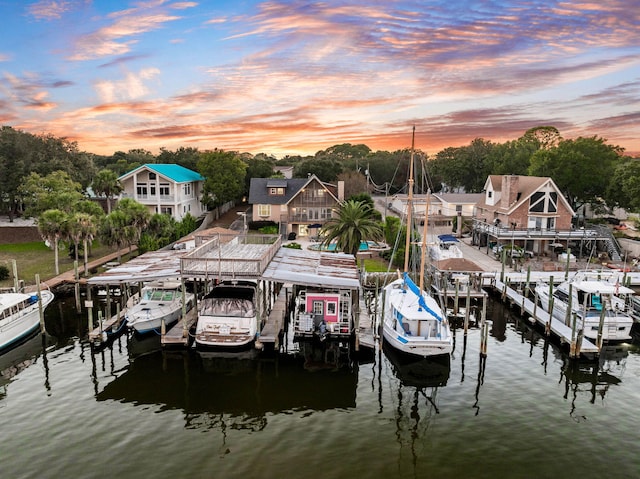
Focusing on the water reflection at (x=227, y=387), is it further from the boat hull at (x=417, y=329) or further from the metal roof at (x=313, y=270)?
the metal roof at (x=313, y=270)

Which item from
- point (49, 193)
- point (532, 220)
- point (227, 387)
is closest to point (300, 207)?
point (532, 220)

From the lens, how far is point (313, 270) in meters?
32.0

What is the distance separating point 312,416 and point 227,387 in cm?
519

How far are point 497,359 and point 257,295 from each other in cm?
1490

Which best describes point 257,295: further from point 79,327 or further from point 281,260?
point 79,327

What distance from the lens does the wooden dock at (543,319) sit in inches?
1136

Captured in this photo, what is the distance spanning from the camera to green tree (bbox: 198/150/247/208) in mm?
79375

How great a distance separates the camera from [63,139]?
2721 inches

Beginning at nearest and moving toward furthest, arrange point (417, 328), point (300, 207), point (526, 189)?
point (417, 328)
point (526, 189)
point (300, 207)

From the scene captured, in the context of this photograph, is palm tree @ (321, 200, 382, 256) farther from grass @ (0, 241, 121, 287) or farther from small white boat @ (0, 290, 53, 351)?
grass @ (0, 241, 121, 287)

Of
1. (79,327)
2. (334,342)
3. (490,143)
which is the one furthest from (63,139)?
(490,143)

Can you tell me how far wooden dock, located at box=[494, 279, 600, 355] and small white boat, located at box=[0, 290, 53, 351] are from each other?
108 ft

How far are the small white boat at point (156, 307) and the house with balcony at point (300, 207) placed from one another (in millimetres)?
34306

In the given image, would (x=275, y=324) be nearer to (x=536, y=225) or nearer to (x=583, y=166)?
(x=536, y=225)
